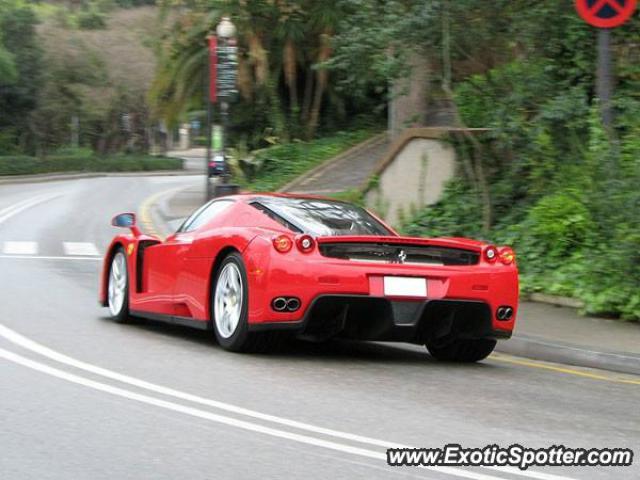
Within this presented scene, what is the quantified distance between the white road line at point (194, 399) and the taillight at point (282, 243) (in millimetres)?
1425

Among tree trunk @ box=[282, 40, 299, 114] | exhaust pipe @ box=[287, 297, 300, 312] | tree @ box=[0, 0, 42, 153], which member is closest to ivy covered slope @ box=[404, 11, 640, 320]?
exhaust pipe @ box=[287, 297, 300, 312]

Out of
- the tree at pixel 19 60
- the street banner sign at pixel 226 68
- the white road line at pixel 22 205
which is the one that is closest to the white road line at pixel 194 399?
the street banner sign at pixel 226 68

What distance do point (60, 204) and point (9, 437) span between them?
30.2m

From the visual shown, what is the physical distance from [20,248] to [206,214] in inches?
466

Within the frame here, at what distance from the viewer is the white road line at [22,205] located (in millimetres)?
30627

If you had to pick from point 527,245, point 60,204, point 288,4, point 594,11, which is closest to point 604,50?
point 594,11

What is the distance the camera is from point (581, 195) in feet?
42.7

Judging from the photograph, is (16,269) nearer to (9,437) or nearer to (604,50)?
(604,50)

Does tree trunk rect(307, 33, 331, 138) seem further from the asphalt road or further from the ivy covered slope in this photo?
the asphalt road

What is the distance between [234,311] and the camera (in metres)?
8.67

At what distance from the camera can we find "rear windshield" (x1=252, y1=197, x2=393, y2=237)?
9055 mm

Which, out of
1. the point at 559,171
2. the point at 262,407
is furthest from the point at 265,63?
the point at 262,407

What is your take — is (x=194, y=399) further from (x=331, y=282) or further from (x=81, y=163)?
(x=81, y=163)

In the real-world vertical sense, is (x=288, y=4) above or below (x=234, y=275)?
above
